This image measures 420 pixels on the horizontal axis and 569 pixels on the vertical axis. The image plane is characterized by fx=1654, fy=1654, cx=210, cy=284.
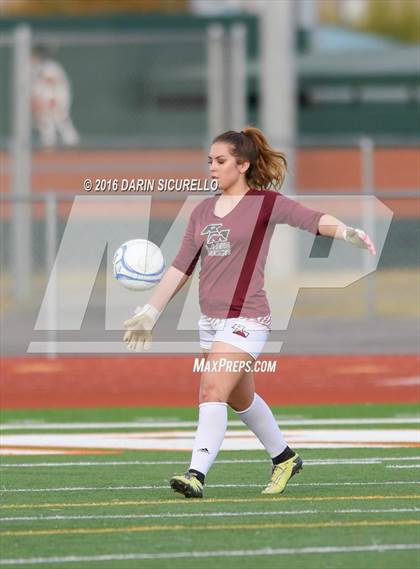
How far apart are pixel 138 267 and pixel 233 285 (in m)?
0.69

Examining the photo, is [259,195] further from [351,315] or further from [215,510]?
[351,315]

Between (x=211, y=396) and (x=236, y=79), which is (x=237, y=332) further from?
(x=236, y=79)

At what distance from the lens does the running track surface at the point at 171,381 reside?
1479 centimetres

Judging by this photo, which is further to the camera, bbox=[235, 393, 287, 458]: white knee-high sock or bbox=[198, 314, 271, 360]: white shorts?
bbox=[235, 393, 287, 458]: white knee-high sock

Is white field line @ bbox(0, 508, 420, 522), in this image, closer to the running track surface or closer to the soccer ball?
the soccer ball

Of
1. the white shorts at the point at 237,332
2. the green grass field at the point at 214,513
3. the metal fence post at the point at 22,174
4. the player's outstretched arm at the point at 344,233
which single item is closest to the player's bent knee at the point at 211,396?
the white shorts at the point at 237,332

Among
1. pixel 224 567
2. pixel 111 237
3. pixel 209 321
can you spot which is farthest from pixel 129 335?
pixel 111 237

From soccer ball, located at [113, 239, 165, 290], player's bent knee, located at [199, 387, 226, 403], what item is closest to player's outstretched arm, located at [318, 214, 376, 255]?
player's bent knee, located at [199, 387, 226, 403]

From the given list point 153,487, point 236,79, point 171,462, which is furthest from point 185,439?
point 236,79

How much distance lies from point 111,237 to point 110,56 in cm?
1184

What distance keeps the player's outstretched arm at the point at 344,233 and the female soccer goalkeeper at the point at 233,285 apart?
0.03 ft

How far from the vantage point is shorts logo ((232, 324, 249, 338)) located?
8604mm

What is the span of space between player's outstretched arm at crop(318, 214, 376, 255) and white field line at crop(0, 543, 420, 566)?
1607 millimetres

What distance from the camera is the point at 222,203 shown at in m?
8.85
